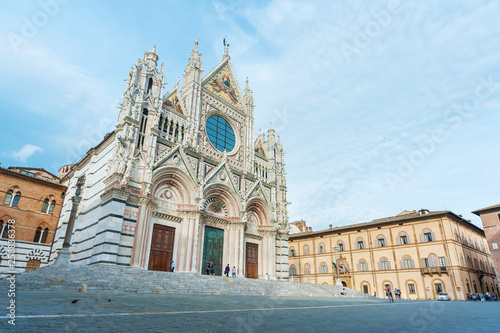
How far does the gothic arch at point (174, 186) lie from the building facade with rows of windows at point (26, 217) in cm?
1457

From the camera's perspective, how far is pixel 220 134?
29141 millimetres

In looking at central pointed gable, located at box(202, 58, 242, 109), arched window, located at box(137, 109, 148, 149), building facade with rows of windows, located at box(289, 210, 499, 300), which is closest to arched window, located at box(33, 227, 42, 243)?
arched window, located at box(137, 109, 148, 149)

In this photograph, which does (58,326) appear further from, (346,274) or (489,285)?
(489,285)

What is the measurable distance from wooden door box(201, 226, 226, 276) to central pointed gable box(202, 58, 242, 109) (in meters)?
13.5

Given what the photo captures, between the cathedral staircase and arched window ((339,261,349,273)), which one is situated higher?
arched window ((339,261,349,273))

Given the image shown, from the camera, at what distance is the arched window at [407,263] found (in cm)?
3693

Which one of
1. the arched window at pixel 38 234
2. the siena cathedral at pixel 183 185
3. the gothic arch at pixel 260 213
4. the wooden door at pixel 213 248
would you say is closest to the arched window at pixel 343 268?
the siena cathedral at pixel 183 185

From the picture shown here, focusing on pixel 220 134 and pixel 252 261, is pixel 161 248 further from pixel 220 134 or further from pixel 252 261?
pixel 220 134

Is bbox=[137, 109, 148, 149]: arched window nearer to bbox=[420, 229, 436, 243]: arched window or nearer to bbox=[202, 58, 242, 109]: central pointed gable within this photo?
bbox=[202, 58, 242, 109]: central pointed gable

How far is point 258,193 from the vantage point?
97.5 ft

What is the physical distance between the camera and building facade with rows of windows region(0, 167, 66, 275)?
Result: 26.5m

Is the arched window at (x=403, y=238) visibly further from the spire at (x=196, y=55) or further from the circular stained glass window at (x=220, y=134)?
the spire at (x=196, y=55)

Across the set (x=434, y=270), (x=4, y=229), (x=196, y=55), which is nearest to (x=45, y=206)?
(x=4, y=229)

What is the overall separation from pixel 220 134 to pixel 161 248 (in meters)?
12.3
